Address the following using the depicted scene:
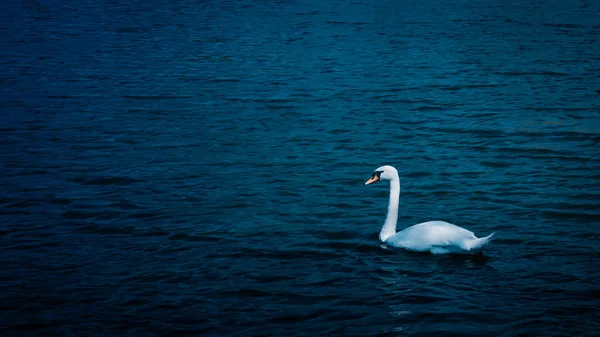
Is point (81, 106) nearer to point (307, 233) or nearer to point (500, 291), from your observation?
point (307, 233)

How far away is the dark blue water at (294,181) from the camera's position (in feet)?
33.8

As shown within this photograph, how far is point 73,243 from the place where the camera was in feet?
40.9

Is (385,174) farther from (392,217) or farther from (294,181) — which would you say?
(294,181)

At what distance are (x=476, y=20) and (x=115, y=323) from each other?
28121 mm

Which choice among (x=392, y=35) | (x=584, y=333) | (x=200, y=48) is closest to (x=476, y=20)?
(x=392, y=35)

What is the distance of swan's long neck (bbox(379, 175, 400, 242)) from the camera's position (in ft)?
40.7

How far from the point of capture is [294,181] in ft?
51.7

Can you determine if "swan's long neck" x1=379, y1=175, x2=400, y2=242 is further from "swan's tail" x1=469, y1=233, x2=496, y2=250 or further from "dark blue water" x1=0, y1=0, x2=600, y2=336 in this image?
"swan's tail" x1=469, y1=233, x2=496, y2=250

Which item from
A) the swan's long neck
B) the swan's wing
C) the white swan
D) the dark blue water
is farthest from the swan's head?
the swan's wing

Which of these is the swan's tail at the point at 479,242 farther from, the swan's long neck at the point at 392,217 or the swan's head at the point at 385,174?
the swan's head at the point at 385,174

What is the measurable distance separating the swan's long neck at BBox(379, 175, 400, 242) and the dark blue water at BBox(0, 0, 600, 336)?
0.25 meters

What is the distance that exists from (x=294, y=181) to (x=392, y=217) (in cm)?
350

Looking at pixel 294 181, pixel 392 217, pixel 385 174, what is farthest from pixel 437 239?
pixel 294 181

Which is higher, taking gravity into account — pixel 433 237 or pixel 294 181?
pixel 433 237
